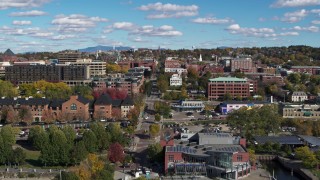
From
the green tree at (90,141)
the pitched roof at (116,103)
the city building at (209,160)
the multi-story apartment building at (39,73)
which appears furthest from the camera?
the multi-story apartment building at (39,73)

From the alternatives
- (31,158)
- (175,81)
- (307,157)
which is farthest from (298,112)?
(175,81)

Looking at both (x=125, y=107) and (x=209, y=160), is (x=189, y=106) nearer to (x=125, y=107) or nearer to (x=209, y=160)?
(x=125, y=107)

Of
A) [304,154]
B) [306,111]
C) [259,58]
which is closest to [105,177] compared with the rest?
[304,154]

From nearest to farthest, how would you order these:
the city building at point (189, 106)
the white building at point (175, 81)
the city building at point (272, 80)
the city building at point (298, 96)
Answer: the city building at point (189, 106) → the city building at point (298, 96) → the city building at point (272, 80) → the white building at point (175, 81)

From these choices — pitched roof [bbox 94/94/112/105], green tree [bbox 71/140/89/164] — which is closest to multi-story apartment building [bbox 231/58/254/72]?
pitched roof [bbox 94/94/112/105]

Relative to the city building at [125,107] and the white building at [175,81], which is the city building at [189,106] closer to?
the city building at [125,107]

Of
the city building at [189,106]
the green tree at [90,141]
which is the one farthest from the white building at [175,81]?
the green tree at [90,141]
